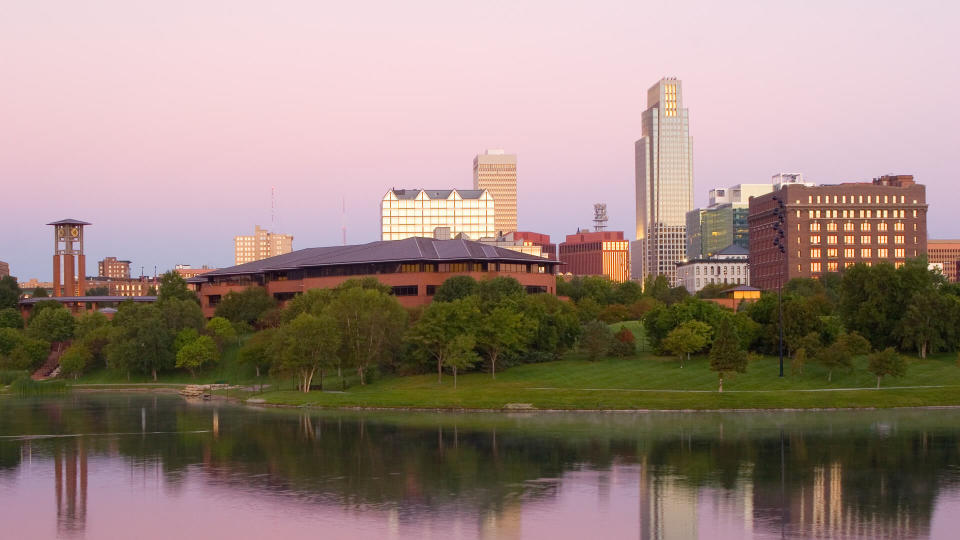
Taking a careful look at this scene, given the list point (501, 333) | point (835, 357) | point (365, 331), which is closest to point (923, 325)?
point (835, 357)

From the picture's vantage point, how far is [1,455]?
58.8 m

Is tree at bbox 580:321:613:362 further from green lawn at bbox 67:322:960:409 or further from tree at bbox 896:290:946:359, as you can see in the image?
tree at bbox 896:290:946:359

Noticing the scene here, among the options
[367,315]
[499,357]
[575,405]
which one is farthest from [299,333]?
[575,405]

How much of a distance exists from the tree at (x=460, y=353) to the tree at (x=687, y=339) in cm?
1863

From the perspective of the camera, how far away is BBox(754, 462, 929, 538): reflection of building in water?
3516 cm

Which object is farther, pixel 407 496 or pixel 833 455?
pixel 833 455

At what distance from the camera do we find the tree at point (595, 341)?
4048 inches

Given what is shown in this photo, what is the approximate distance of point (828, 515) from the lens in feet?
124

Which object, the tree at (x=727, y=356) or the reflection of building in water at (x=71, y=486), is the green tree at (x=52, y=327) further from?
the tree at (x=727, y=356)

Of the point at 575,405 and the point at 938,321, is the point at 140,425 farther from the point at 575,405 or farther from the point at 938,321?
the point at 938,321

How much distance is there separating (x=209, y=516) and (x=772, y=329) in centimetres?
6836

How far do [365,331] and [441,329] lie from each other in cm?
846

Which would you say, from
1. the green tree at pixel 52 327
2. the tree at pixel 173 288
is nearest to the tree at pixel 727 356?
the tree at pixel 173 288

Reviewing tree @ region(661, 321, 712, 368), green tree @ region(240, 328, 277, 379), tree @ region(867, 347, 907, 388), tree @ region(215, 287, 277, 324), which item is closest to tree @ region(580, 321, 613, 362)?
tree @ region(661, 321, 712, 368)
